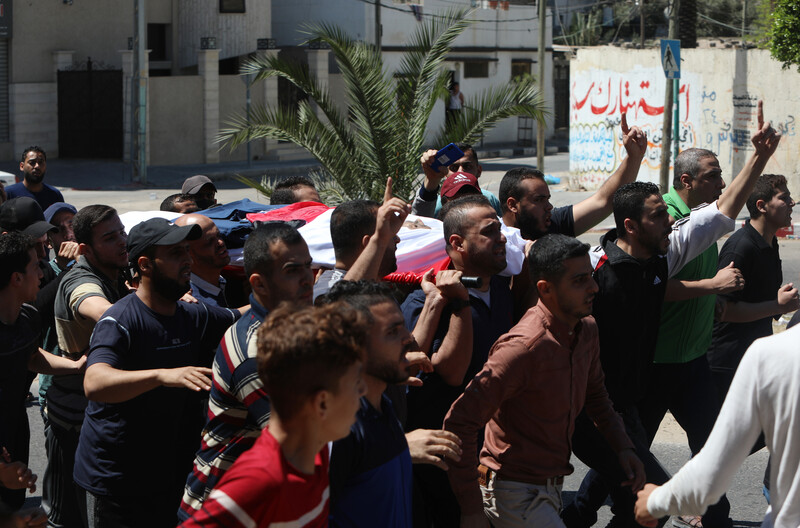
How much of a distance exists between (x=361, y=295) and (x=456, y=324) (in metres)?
0.69

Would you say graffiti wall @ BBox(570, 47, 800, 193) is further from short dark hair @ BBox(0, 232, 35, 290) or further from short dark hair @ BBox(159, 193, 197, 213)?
short dark hair @ BBox(0, 232, 35, 290)

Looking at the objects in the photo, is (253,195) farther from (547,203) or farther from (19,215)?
(547,203)

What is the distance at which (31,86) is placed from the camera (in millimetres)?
26359

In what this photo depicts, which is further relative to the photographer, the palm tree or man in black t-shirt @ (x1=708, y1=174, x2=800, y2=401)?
the palm tree

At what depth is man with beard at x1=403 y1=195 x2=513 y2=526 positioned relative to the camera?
4199mm

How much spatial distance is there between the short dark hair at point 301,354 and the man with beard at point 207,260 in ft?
7.66

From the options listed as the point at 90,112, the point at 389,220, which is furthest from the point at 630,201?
the point at 90,112

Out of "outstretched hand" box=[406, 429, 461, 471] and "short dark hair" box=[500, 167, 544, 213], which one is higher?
"short dark hair" box=[500, 167, 544, 213]

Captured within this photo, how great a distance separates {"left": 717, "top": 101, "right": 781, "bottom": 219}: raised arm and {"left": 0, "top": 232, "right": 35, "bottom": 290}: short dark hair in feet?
11.9

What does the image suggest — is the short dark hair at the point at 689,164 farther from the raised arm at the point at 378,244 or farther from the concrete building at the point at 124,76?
the concrete building at the point at 124,76

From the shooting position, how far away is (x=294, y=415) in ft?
8.91

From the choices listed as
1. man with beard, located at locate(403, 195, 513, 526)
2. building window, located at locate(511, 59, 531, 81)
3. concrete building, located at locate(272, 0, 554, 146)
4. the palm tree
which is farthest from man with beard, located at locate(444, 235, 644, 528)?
building window, located at locate(511, 59, 531, 81)

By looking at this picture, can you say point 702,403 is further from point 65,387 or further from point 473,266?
point 65,387

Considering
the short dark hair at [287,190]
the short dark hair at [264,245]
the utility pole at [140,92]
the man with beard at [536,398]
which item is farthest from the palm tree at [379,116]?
the utility pole at [140,92]
